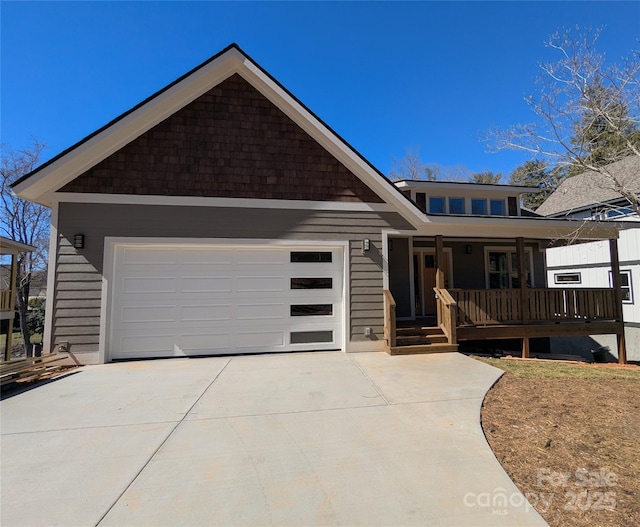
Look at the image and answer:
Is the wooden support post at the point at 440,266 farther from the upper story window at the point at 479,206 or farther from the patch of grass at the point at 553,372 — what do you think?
the upper story window at the point at 479,206

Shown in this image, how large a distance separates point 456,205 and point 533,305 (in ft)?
13.9

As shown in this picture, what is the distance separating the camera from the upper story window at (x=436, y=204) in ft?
37.0

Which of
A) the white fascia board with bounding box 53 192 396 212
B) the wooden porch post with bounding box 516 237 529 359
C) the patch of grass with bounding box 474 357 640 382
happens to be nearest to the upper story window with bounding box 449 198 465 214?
the wooden porch post with bounding box 516 237 529 359

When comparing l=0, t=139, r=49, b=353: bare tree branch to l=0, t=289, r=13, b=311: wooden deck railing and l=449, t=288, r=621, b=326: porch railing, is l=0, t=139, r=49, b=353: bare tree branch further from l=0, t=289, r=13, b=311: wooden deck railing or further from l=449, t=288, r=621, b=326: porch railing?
l=449, t=288, r=621, b=326: porch railing

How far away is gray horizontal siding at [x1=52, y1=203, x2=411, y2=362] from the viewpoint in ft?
21.2

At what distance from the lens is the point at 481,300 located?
326 inches

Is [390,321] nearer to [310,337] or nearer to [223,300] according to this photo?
[310,337]

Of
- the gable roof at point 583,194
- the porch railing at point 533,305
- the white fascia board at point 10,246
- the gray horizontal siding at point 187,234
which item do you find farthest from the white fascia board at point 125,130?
the gable roof at point 583,194

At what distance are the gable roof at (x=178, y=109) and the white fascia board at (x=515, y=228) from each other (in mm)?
778

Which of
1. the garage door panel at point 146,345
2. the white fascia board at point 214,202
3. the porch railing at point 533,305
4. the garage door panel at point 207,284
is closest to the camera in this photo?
the white fascia board at point 214,202

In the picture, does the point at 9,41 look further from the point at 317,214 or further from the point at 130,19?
the point at 317,214

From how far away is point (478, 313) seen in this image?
26.9 ft

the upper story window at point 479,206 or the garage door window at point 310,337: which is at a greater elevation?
the upper story window at point 479,206

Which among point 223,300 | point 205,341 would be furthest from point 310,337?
point 205,341
